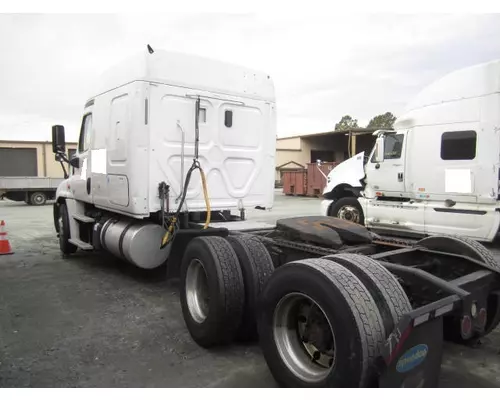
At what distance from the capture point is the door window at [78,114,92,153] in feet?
23.3

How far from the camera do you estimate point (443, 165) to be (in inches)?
341

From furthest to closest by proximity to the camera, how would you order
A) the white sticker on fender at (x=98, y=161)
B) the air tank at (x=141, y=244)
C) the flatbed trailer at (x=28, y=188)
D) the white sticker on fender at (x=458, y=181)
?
the flatbed trailer at (x=28, y=188) < the white sticker on fender at (x=458, y=181) < the white sticker on fender at (x=98, y=161) < the air tank at (x=141, y=244)

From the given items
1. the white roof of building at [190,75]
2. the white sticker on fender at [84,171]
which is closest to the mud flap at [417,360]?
the white roof of building at [190,75]

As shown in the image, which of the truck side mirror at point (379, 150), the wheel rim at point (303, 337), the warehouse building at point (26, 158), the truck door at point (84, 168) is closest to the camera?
the wheel rim at point (303, 337)

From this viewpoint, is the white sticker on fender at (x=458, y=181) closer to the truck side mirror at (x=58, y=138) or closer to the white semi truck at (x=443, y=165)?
the white semi truck at (x=443, y=165)

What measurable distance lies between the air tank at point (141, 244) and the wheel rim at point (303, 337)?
2995 mm

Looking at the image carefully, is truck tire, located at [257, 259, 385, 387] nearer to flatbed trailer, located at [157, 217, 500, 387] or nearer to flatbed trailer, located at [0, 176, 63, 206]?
flatbed trailer, located at [157, 217, 500, 387]

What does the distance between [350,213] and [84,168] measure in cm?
623

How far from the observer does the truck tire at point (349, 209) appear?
10477 mm

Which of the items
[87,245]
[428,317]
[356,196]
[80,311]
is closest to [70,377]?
[80,311]

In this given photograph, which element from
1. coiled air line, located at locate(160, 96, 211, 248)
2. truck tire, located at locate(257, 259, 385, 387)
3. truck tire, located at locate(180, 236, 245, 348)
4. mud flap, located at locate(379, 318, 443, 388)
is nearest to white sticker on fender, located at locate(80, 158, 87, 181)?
coiled air line, located at locate(160, 96, 211, 248)

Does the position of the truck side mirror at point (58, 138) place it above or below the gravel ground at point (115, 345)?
above

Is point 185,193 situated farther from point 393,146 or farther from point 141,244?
point 393,146

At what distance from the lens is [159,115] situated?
17.7 ft
